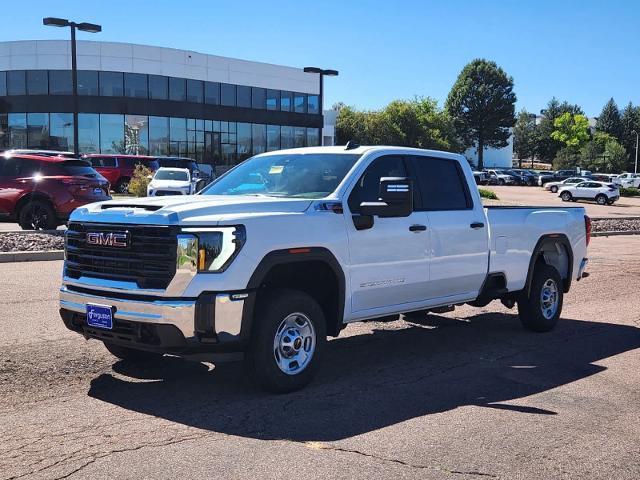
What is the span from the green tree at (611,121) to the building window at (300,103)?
74.9 meters

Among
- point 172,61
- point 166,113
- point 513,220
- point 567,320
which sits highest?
point 172,61

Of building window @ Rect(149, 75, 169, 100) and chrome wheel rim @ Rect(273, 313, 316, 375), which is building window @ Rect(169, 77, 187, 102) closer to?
building window @ Rect(149, 75, 169, 100)

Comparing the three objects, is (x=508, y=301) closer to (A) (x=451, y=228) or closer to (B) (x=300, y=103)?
(A) (x=451, y=228)

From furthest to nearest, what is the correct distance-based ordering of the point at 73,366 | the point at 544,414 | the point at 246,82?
the point at 246,82, the point at 73,366, the point at 544,414

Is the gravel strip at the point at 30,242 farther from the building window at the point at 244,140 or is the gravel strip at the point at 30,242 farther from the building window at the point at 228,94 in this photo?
the building window at the point at 244,140

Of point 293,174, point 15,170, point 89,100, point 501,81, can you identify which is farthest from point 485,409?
point 501,81

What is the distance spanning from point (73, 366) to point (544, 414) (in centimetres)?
396

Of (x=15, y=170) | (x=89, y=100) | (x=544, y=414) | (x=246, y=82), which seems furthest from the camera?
(x=246, y=82)

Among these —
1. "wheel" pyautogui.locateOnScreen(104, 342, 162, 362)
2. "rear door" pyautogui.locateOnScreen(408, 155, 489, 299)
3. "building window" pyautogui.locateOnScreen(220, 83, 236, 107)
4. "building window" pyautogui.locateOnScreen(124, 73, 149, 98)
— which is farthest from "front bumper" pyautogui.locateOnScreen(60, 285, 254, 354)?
"building window" pyautogui.locateOnScreen(220, 83, 236, 107)

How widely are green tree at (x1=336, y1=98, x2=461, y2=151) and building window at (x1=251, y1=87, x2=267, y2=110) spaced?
1105 cm

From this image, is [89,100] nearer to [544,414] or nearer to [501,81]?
[544,414]

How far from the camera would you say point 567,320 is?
9.41m

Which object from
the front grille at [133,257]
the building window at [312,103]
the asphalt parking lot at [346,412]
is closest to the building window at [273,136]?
the building window at [312,103]

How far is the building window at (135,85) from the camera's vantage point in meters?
51.8
